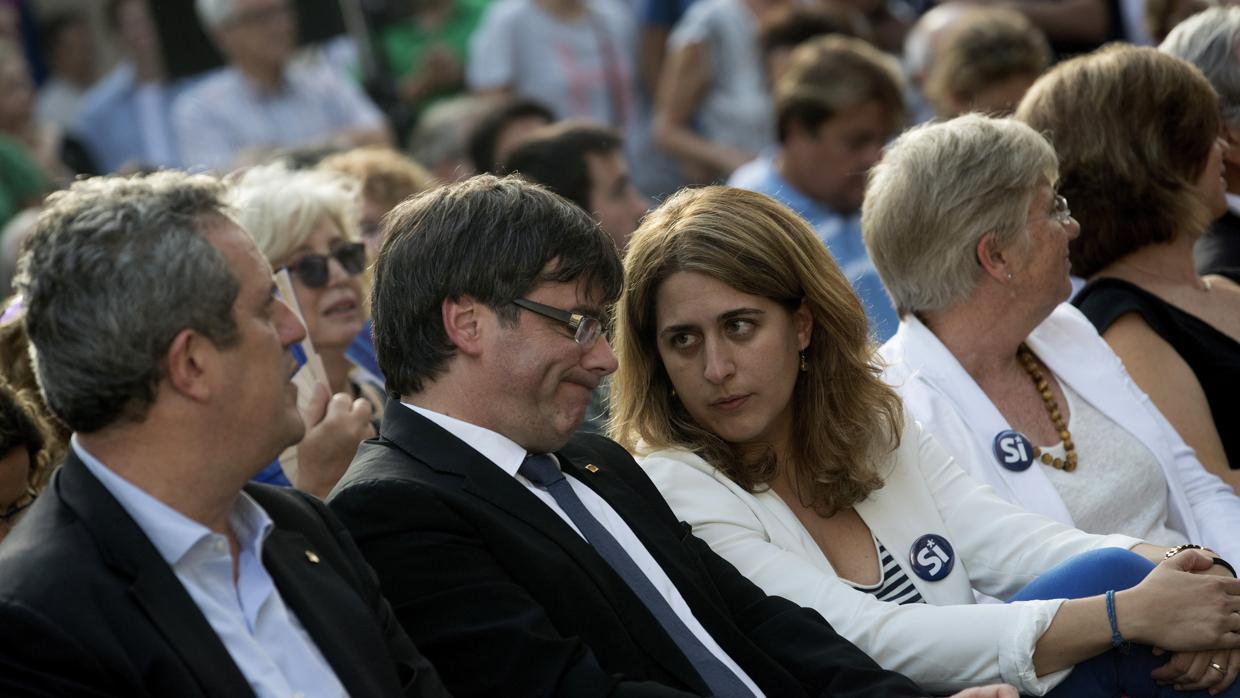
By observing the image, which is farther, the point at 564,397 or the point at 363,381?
the point at 363,381

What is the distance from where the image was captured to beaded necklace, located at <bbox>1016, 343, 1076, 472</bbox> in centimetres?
431

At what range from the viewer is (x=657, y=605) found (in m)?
3.23

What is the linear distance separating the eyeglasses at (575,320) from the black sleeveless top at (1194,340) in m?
2.10

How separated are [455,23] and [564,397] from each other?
6.42m

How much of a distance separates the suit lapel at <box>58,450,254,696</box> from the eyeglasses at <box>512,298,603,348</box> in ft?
3.26

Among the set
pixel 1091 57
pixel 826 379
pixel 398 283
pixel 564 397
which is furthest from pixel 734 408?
pixel 1091 57

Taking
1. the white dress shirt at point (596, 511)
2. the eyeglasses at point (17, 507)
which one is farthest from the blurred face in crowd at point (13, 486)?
the white dress shirt at point (596, 511)

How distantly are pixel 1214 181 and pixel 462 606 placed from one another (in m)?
3.20

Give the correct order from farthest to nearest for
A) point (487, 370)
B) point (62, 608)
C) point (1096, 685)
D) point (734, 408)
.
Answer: point (734, 408) → point (1096, 685) → point (487, 370) → point (62, 608)

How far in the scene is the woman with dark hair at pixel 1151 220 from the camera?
4.73 metres

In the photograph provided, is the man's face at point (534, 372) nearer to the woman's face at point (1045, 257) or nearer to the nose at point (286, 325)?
the nose at point (286, 325)

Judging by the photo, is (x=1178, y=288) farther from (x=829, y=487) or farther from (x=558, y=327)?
(x=558, y=327)

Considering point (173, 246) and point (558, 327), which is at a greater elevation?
point (173, 246)

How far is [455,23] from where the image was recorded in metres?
9.32
